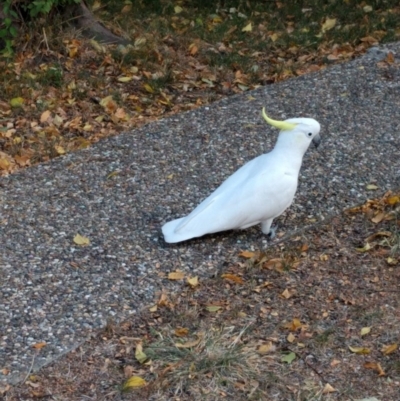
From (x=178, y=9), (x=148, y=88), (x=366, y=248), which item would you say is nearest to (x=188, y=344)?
(x=366, y=248)

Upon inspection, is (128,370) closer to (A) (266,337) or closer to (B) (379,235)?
(A) (266,337)

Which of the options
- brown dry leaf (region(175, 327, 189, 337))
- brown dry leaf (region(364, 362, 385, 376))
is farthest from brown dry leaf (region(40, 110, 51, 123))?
brown dry leaf (region(364, 362, 385, 376))

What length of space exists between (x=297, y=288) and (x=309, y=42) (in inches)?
157

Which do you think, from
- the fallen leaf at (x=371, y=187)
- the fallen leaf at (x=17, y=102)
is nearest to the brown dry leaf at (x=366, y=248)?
the fallen leaf at (x=371, y=187)

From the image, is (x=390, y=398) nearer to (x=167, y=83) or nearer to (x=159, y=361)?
(x=159, y=361)

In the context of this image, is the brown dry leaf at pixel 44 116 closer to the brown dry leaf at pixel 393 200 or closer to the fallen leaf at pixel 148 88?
the fallen leaf at pixel 148 88

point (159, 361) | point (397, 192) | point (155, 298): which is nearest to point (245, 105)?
point (397, 192)

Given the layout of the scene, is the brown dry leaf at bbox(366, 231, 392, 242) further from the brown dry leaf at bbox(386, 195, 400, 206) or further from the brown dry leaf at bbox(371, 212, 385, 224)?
the brown dry leaf at bbox(386, 195, 400, 206)

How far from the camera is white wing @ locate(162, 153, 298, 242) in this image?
4707mm

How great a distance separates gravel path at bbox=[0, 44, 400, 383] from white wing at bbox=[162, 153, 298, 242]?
0.47 ft

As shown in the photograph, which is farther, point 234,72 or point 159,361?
point 234,72

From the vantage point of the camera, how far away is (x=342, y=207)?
524cm

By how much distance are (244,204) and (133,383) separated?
4.21 ft

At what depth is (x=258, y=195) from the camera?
471cm
